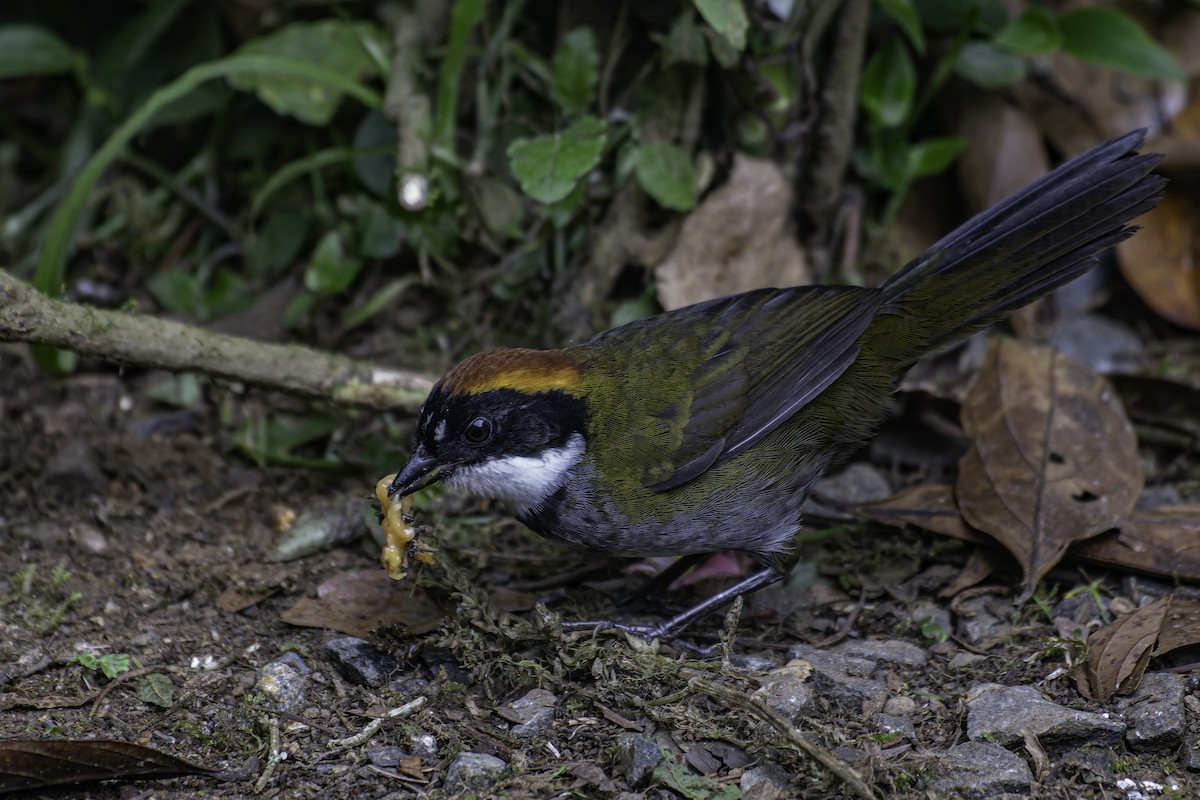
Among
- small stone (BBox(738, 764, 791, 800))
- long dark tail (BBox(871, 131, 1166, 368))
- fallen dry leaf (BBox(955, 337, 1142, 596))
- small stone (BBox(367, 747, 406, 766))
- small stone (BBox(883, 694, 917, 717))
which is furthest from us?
fallen dry leaf (BBox(955, 337, 1142, 596))

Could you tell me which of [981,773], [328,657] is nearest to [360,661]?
[328,657]

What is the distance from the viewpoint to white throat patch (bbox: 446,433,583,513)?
12.9 ft

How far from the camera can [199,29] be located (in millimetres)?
6023

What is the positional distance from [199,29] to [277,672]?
3.84 m

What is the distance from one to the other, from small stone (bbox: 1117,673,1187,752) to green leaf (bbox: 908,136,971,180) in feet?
9.29

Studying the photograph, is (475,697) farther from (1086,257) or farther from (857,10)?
(857,10)

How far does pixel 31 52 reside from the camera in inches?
232

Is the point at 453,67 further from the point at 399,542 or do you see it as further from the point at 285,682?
the point at 285,682

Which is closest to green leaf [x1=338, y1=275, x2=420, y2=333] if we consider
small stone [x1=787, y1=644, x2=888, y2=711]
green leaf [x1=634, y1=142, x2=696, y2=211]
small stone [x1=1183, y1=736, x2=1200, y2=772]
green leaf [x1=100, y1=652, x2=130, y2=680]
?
green leaf [x1=634, y1=142, x2=696, y2=211]

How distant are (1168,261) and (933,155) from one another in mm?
1204

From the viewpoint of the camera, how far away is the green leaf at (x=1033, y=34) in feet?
17.2

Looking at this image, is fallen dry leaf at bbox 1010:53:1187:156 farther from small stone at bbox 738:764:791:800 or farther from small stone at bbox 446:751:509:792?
small stone at bbox 446:751:509:792

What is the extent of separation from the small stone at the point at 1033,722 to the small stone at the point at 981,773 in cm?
7

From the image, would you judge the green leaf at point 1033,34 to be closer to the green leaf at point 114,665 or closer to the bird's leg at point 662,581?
the bird's leg at point 662,581
